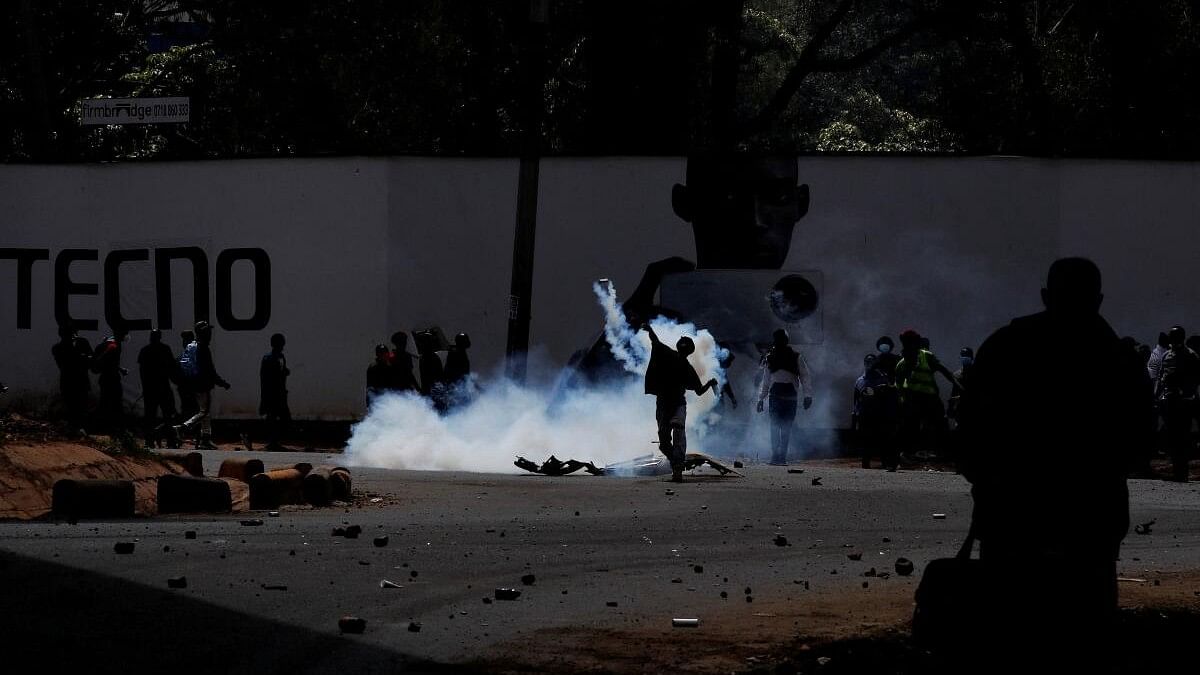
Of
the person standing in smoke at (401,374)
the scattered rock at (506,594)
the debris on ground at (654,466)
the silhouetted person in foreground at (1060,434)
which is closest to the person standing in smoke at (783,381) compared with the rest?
the debris on ground at (654,466)

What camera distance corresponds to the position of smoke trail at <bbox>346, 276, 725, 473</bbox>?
69.7 ft

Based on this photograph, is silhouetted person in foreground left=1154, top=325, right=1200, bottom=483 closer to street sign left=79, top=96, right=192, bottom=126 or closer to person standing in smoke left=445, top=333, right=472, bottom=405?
person standing in smoke left=445, top=333, right=472, bottom=405

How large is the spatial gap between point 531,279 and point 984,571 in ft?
63.6

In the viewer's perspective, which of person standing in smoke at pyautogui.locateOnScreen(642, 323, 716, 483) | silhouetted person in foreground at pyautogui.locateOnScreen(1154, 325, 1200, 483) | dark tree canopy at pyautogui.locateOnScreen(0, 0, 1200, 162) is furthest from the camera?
dark tree canopy at pyautogui.locateOnScreen(0, 0, 1200, 162)

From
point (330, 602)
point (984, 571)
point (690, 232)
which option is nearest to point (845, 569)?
point (330, 602)

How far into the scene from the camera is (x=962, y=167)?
2667 cm

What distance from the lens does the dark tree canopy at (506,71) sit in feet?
108

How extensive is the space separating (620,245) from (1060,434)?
68.2 ft

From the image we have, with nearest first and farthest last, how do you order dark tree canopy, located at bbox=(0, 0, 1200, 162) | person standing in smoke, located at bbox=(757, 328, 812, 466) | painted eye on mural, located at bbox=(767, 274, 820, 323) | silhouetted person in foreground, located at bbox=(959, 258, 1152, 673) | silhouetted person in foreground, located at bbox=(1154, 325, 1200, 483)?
silhouetted person in foreground, located at bbox=(959, 258, 1152, 673) → silhouetted person in foreground, located at bbox=(1154, 325, 1200, 483) → person standing in smoke, located at bbox=(757, 328, 812, 466) → painted eye on mural, located at bbox=(767, 274, 820, 323) → dark tree canopy, located at bbox=(0, 0, 1200, 162)

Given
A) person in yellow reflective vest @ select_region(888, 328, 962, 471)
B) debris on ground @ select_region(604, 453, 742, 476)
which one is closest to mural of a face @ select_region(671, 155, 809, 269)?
person in yellow reflective vest @ select_region(888, 328, 962, 471)

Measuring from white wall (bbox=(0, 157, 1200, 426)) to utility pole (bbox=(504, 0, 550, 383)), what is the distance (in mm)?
1908

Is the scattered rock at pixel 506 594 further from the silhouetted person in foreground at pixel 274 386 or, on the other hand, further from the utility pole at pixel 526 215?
the utility pole at pixel 526 215

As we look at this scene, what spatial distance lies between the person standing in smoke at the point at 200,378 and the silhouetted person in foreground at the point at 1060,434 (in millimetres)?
17431

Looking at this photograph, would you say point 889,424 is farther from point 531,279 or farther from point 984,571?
point 984,571
